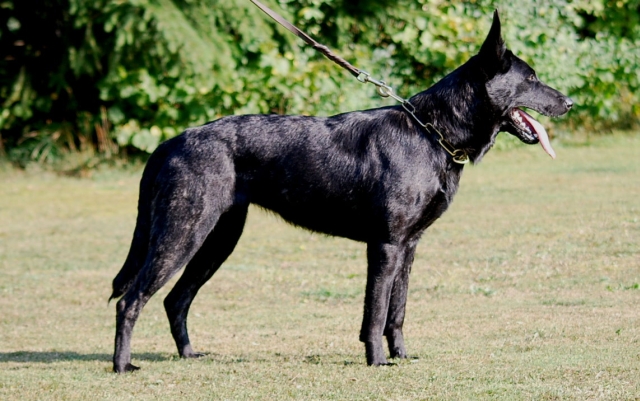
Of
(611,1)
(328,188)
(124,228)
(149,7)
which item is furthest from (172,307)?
(611,1)

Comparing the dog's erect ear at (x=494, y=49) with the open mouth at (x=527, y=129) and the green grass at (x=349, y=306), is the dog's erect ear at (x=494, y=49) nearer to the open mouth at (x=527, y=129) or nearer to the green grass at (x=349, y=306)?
the open mouth at (x=527, y=129)

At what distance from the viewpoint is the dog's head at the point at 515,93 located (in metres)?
6.40

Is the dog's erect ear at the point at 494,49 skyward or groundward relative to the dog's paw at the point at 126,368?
skyward

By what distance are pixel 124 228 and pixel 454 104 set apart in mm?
8014

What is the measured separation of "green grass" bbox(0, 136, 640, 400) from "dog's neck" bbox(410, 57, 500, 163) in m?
1.42

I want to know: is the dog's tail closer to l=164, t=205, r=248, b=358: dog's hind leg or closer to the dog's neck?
l=164, t=205, r=248, b=358: dog's hind leg

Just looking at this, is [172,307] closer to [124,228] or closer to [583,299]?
[583,299]

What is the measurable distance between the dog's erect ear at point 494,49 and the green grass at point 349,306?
75.2 inches

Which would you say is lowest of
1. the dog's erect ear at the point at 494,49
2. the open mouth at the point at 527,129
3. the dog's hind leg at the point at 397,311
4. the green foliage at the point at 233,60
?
the green foliage at the point at 233,60

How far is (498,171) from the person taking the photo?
54.6 ft

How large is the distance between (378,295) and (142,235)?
1.67 metres

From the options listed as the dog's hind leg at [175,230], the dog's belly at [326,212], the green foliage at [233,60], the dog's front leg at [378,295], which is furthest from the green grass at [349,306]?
the green foliage at [233,60]

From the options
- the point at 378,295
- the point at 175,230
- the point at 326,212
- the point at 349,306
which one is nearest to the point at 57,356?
the point at 175,230

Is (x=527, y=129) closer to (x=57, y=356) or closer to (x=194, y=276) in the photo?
(x=194, y=276)
